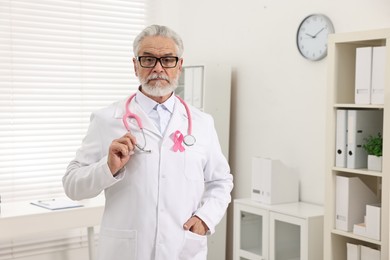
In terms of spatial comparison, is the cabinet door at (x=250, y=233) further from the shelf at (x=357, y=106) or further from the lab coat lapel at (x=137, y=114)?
the lab coat lapel at (x=137, y=114)

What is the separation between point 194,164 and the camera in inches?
85.7

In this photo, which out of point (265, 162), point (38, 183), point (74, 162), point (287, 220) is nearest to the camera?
point (74, 162)

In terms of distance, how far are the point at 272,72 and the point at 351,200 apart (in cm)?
134

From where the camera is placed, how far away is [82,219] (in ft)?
12.6

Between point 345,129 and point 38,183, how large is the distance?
2462 millimetres

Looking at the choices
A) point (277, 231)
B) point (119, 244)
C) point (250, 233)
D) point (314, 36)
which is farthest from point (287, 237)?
point (119, 244)

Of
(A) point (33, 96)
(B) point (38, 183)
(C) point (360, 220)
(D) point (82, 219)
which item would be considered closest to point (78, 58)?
(A) point (33, 96)

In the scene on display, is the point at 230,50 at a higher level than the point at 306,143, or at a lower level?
higher

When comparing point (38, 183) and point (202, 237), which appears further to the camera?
point (38, 183)

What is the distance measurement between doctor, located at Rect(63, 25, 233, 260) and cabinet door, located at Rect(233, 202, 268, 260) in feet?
5.17

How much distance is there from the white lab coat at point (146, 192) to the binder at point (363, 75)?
1.22 metres

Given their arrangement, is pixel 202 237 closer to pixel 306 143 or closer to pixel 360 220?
pixel 360 220

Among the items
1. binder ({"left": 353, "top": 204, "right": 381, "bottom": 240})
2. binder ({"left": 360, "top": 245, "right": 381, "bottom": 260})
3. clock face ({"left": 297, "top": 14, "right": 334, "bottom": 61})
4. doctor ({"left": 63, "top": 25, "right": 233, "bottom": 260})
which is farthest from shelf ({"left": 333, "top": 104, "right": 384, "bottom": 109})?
doctor ({"left": 63, "top": 25, "right": 233, "bottom": 260})

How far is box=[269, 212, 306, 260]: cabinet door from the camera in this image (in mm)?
3461
